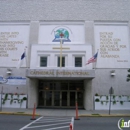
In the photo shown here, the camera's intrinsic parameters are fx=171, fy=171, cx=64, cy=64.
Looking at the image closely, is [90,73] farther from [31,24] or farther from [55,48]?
[31,24]

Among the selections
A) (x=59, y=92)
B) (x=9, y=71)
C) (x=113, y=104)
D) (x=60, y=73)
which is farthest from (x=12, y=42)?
(x=113, y=104)

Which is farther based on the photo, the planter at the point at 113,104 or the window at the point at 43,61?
the window at the point at 43,61

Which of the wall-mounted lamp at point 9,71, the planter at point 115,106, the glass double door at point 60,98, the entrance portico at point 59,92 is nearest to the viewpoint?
the planter at point 115,106

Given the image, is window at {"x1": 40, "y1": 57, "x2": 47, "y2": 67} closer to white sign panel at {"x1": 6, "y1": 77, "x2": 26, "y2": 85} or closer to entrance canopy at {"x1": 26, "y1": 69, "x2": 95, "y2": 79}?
entrance canopy at {"x1": 26, "y1": 69, "x2": 95, "y2": 79}

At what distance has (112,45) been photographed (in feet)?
78.2

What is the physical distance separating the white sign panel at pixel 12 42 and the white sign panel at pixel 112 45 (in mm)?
10373

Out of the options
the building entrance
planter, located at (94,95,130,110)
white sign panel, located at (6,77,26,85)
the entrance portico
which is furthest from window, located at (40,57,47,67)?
planter, located at (94,95,130,110)

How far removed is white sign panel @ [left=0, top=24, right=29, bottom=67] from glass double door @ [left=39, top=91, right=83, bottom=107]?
5501mm

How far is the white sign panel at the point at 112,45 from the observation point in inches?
912

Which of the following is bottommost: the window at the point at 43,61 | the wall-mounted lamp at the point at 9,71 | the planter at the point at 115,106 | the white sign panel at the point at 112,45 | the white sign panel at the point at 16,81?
the planter at the point at 115,106

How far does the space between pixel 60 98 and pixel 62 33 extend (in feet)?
30.1

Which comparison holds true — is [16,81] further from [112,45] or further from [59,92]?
[112,45]

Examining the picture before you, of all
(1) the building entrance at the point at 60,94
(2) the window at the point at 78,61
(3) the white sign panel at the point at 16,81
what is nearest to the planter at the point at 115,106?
(1) the building entrance at the point at 60,94

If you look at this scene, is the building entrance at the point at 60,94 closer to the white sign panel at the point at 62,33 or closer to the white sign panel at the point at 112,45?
the white sign panel at the point at 112,45
